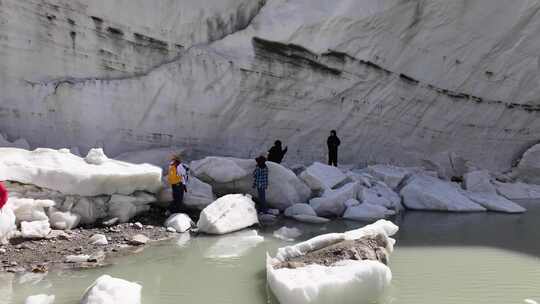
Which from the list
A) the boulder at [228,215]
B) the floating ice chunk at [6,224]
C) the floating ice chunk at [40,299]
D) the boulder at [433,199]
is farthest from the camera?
the boulder at [433,199]

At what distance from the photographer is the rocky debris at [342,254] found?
4598 mm

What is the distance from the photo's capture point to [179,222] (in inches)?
273

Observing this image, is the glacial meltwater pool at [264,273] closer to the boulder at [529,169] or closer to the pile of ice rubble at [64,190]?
the pile of ice rubble at [64,190]

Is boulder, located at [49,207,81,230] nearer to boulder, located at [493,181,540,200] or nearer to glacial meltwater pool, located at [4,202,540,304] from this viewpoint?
glacial meltwater pool, located at [4,202,540,304]

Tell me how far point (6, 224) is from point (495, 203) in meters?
8.83

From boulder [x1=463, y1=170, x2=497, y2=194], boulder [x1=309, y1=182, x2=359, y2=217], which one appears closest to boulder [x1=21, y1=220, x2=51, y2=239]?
boulder [x1=309, y1=182, x2=359, y2=217]

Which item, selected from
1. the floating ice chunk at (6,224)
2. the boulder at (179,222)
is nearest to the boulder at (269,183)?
the boulder at (179,222)

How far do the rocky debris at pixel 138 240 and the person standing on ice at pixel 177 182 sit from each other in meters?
1.26

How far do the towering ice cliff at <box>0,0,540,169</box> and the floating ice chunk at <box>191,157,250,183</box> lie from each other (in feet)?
5.38

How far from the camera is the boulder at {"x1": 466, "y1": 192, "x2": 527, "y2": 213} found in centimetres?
948

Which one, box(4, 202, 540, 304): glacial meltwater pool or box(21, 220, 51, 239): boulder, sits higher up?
box(21, 220, 51, 239): boulder

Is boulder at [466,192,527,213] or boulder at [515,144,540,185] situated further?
boulder at [515,144,540,185]

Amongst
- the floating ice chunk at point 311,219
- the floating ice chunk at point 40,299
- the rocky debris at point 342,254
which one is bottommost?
the floating ice chunk at point 311,219

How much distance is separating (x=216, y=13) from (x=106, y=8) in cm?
228
